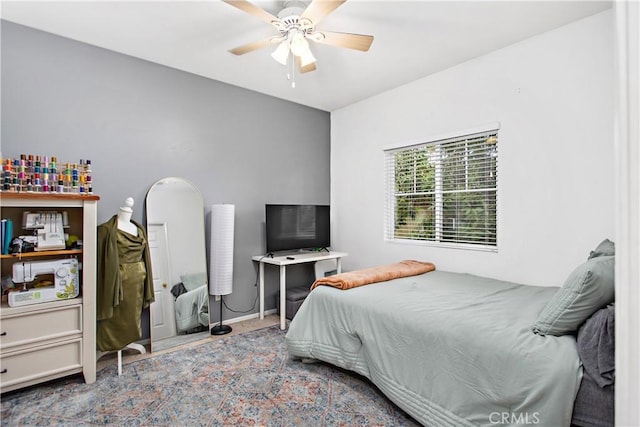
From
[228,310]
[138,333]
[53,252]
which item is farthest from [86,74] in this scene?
[228,310]

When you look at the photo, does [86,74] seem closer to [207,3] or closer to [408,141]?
[207,3]

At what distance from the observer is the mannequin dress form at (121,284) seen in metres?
2.60

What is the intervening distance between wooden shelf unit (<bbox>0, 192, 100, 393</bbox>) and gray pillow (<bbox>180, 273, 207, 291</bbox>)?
97cm

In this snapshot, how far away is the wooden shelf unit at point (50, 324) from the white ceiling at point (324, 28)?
53.1 inches

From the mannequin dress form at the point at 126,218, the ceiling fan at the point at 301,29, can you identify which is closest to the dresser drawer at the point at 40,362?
the mannequin dress form at the point at 126,218

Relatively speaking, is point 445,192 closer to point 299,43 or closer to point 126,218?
point 299,43

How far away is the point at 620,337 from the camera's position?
2.94ft

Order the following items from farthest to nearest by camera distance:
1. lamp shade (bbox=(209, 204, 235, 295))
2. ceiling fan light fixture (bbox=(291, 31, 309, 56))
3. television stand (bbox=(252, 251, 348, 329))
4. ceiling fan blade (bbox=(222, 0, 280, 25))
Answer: television stand (bbox=(252, 251, 348, 329)) < lamp shade (bbox=(209, 204, 235, 295)) < ceiling fan light fixture (bbox=(291, 31, 309, 56)) < ceiling fan blade (bbox=(222, 0, 280, 25))

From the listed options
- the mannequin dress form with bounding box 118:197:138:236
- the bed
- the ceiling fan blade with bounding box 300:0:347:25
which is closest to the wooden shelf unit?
the mannequin dress form with bounding box 118:197:138:236

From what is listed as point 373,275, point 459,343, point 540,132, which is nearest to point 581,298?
point 459,343

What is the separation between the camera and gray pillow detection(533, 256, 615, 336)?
161 cm

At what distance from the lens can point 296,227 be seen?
160 inches

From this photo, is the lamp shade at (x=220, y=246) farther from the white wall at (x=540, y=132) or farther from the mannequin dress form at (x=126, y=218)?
the white wall at (x=540, y=132)

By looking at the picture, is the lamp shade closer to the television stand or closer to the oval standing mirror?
the oval standing mirror
